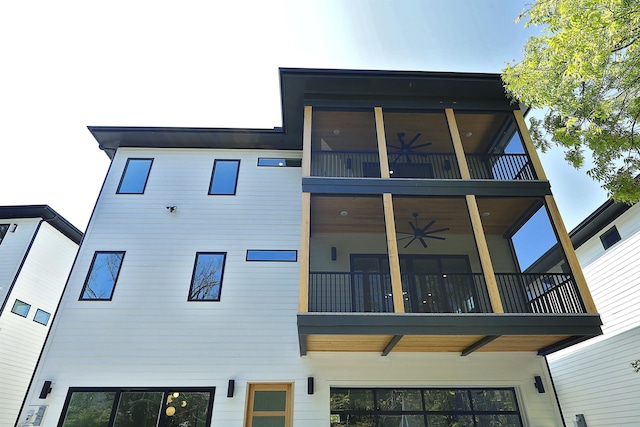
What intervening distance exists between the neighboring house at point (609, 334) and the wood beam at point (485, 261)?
4410 millimetres

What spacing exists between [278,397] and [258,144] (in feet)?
21.9

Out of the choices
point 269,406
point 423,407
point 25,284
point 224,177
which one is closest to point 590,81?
point 423,407

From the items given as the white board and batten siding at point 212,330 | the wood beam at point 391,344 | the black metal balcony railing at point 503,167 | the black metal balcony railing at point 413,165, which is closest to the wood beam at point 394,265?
the wood beam at point 391,344

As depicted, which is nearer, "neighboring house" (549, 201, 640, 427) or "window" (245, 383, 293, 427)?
"window" (245, 383, 293, 427)

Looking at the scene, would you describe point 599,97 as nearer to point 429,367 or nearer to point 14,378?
point 429,367

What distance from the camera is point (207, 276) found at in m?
8.28

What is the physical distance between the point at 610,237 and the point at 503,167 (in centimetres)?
382

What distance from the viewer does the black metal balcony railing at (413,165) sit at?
8398 millimetres

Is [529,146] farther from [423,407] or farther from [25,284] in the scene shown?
[25,284]

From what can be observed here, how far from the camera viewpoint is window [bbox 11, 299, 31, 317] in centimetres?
958

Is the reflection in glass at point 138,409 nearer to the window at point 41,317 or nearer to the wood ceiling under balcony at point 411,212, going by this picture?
the wood ceiling under balcony at point 411,212

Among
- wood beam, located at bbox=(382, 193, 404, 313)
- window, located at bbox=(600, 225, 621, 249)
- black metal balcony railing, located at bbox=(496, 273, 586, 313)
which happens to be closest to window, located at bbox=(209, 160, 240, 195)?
wood beam, located at bbox=(382, 193, 404, 313)

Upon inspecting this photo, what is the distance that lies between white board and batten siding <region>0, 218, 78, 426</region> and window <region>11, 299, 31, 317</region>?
0.27ft

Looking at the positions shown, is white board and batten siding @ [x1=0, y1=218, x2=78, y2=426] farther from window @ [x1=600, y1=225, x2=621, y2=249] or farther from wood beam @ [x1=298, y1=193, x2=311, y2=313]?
window @ [x1=600, y1=225, x2=621, y2=249]
